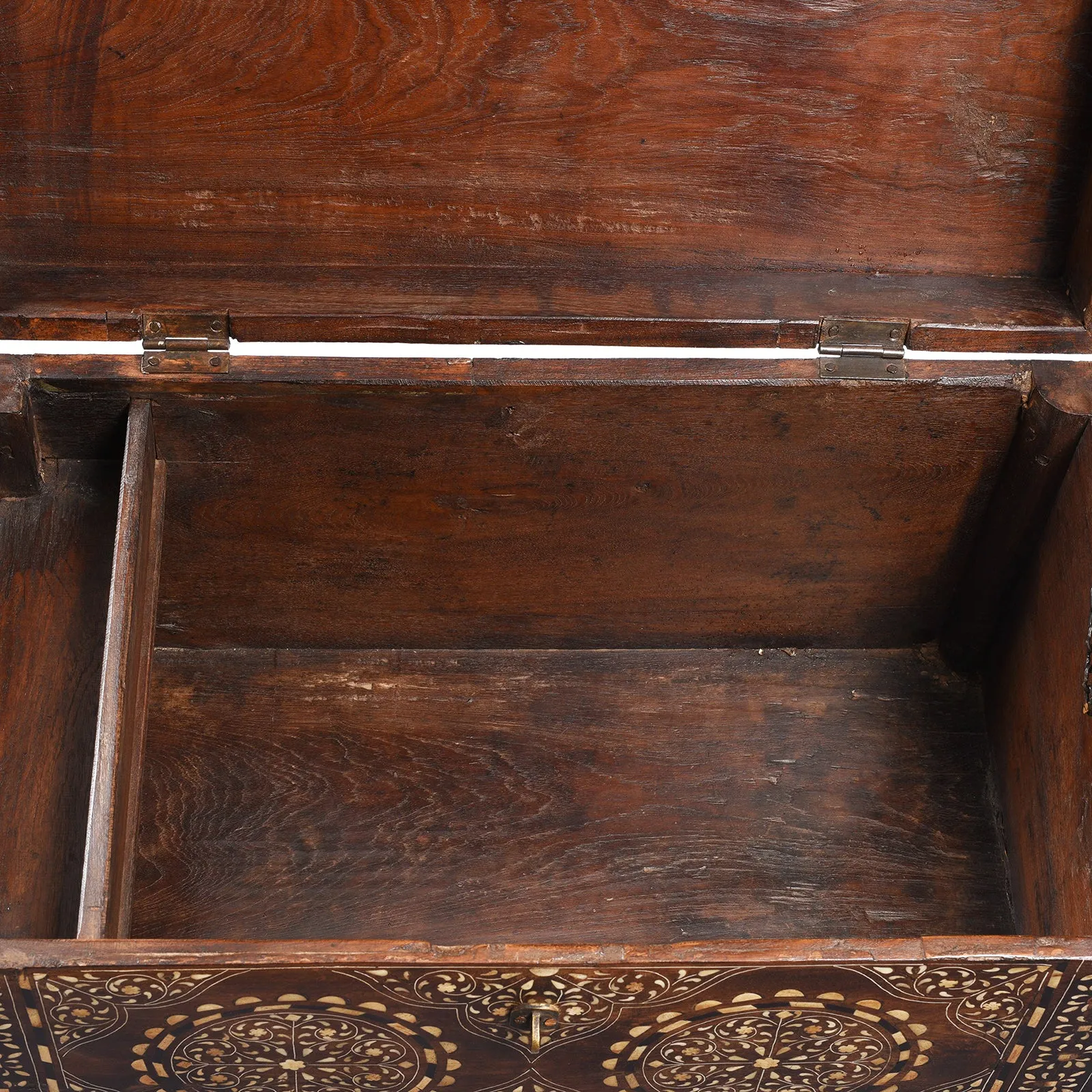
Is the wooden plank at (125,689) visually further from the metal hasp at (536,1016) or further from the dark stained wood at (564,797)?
the metal hasp at (536,1016)

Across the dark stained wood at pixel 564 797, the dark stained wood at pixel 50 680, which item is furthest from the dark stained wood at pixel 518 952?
the dark stained wood at pixel 564 797

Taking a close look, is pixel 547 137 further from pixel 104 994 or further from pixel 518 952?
pixel 104 994

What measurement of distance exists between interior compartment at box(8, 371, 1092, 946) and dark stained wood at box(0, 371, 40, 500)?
0.15ft

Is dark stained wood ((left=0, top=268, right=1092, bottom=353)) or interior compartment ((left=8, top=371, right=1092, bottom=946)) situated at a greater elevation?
dark stained wood ((left=0, top=268, right=1092, bottom=353))

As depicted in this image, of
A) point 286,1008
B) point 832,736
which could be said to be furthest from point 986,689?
point 286,1008

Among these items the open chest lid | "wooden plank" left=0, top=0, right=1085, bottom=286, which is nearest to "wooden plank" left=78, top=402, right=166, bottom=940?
the open chest lid

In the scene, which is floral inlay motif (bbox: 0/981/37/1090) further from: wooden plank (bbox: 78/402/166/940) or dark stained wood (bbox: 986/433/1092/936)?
dark stained wood (bbox: 986/433/1092/936)

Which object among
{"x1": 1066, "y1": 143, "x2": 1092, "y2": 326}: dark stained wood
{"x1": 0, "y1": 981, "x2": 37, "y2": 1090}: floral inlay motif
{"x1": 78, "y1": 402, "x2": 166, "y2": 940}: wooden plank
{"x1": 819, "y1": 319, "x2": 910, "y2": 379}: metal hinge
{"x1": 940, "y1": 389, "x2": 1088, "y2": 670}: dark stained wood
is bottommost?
{"x1": 0, "y1": 981, "x2": 37, "y2": 1090}: floral inlay motif

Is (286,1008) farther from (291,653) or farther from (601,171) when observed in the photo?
(601,171)

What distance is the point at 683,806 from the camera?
9.77 feet

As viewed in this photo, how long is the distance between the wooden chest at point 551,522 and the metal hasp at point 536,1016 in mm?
10

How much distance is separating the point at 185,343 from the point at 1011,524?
1.38 m

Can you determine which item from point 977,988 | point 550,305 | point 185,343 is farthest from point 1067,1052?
point 185,343

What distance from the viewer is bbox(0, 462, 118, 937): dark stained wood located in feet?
8.14
